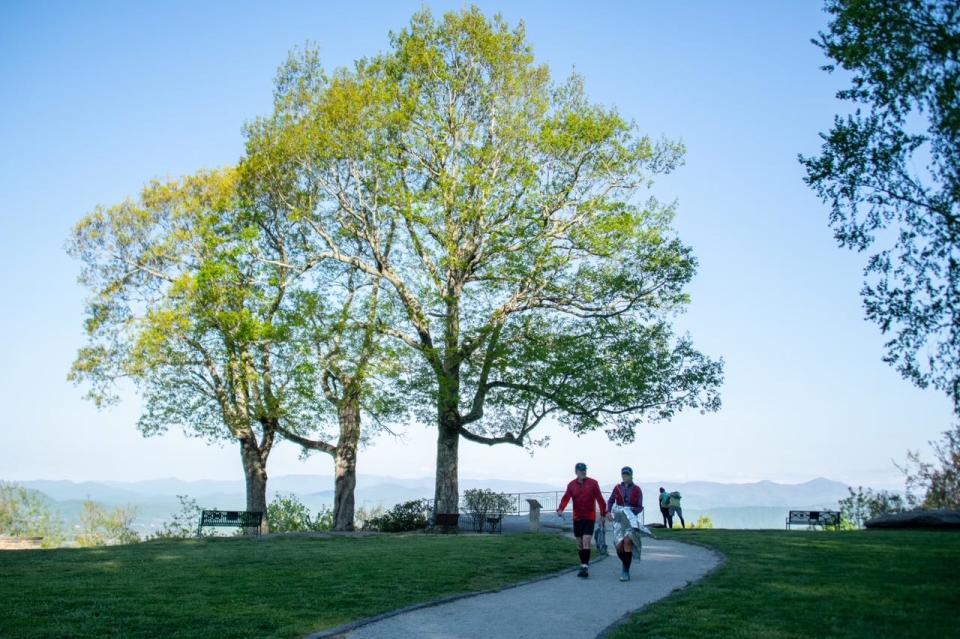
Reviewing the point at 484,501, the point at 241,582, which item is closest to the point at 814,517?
the point at 484,501

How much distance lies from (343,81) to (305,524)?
21224mm

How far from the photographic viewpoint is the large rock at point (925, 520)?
24094 mm

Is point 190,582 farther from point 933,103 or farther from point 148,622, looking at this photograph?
point 933,103

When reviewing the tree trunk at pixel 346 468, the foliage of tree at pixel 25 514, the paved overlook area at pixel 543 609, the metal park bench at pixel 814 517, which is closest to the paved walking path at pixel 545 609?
the paved overlook area at pixel 543 609

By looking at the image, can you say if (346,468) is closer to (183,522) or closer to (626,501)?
(183,522)

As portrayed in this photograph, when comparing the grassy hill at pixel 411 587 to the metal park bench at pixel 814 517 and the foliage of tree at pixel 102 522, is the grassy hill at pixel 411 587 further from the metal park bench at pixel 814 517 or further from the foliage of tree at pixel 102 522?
the foliage of tree at pixel 102 522

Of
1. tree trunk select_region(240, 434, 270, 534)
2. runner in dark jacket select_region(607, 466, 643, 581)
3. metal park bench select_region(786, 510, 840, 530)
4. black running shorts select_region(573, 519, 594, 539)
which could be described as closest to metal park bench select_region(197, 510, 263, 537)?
tree trunk select_region(240, 434, 270, 534)

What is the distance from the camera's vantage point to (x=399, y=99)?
31734mm

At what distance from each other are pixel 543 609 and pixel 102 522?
41.6 meters

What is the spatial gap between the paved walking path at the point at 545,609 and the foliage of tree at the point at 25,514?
44.7 metres

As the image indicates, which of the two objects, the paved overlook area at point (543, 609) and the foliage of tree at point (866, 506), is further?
the foliage of tree at point (866, 506)

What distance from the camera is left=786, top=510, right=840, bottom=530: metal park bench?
106ft

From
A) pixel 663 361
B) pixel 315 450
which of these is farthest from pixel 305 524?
pixel 663 361

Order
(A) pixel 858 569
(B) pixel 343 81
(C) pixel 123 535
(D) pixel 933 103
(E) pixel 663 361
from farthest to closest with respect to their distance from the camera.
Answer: (C) pixel 123 535
(B) pixel 343 81
(E) pixel 663 361
(D) pixel 933 103
(A) pixel 858 569
